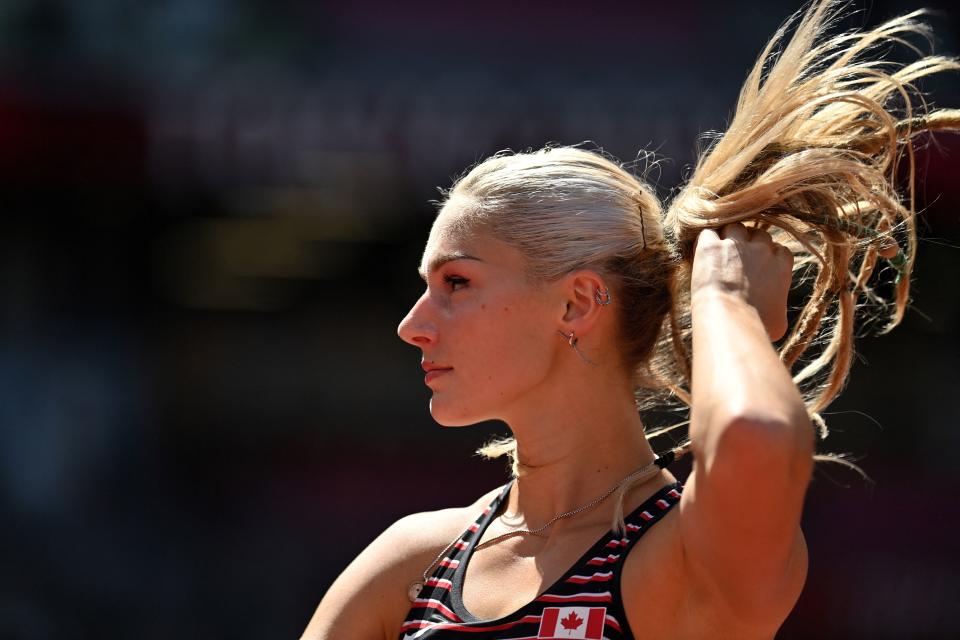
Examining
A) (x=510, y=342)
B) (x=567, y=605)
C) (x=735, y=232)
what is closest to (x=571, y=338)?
(x=510, y=342)

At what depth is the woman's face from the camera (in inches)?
81.4

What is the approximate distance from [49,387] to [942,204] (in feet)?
14.6

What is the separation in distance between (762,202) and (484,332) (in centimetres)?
50

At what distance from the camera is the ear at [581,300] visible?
210 cm

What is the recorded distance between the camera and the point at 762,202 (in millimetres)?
1895

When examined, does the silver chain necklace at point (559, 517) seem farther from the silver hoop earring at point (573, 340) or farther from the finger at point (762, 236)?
the finger at point (762, 236)

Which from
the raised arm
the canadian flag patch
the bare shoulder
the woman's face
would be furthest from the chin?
the raised arm

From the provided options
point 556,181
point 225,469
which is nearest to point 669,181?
point 225,469

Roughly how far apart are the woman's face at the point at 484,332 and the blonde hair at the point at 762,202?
44 millimetres

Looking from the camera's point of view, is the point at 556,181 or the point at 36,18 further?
the point at 36,18

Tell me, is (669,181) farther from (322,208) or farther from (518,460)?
(518,460)

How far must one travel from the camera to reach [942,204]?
5.84m

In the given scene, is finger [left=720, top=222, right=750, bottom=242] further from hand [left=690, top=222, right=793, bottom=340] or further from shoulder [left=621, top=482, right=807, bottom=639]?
shoulder [left=621, top=482, right=807, bottom=639]

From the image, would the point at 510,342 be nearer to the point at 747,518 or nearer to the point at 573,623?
the point at 573,623
